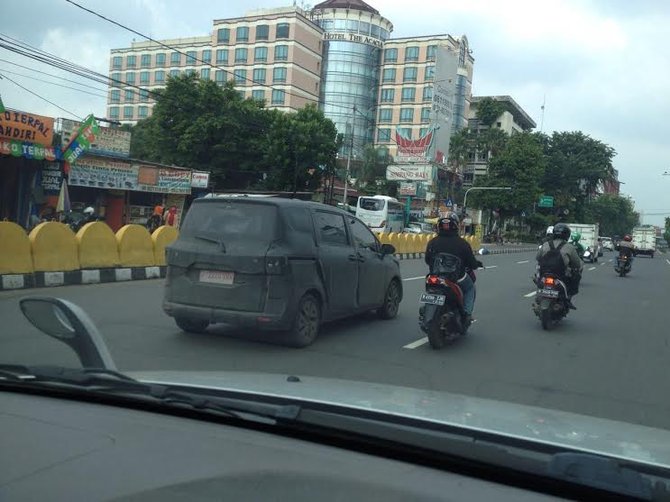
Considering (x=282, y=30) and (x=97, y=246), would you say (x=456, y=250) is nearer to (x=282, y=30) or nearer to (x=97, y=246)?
(x=97, y=246)

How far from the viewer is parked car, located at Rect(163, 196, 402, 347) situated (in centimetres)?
657

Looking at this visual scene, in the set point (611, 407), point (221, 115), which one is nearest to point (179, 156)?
point (221, 115)

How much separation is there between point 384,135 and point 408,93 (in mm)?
6063

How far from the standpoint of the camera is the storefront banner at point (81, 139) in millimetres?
21250

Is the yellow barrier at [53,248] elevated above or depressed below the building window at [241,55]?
below

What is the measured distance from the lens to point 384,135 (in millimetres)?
81688

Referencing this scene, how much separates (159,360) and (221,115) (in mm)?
36360

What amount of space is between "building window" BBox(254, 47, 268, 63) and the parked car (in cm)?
7129

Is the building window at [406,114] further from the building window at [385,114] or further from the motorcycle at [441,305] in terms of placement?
the motorcycle at [441,305]

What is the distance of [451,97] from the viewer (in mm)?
48125

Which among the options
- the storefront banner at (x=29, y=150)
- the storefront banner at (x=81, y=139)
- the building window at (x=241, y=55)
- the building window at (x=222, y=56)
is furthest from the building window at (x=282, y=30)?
the storefront banner at (x=29, y=150)

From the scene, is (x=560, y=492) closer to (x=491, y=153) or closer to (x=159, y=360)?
(x=159, y=360)


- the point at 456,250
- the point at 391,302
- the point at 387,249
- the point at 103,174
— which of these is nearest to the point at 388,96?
the point at 103,174

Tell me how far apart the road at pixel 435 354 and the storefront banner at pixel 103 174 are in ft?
48.8
